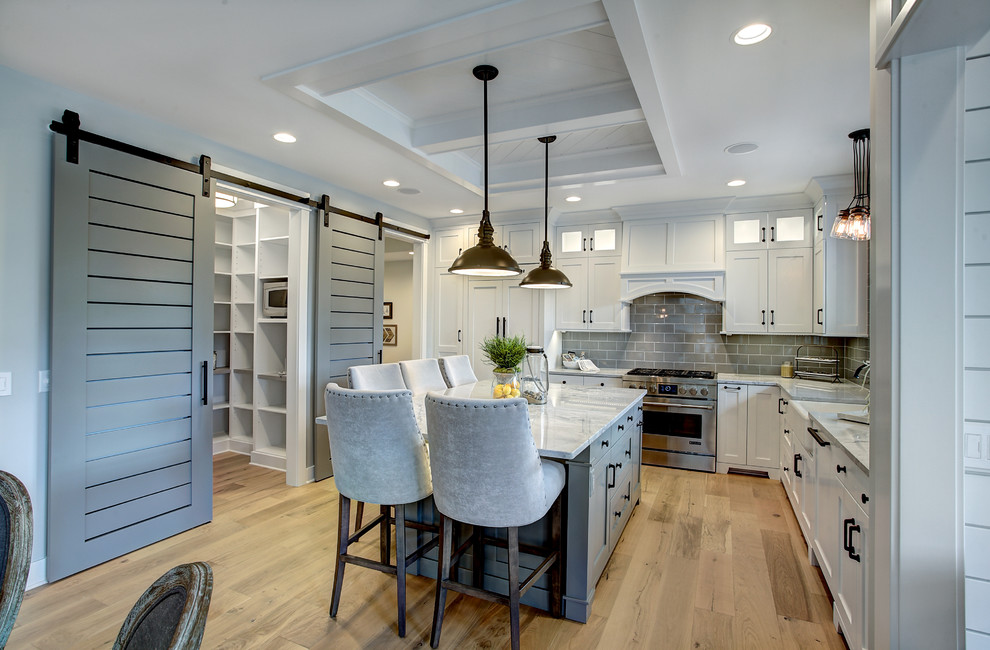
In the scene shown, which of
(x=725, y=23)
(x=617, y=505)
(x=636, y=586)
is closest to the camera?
(x=725, y=23)

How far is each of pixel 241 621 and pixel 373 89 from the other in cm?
281

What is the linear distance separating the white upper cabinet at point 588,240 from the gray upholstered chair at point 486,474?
3447 millimetres

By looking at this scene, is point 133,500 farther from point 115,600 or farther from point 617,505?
point 617,505

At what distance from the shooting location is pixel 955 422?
1264mm

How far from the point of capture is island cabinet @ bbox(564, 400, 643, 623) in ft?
6.98

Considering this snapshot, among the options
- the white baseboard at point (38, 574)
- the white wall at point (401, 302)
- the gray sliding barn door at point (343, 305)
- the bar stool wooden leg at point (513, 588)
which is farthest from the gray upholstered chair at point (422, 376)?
the white wall at point (401, 302)

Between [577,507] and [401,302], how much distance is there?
239 inches

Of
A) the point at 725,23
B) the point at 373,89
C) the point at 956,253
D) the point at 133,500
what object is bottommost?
the point at 133,500

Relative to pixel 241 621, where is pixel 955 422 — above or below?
above

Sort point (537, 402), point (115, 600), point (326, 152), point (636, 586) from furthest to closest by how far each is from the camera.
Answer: point (326, 152) → point (537, 402) → point (636, 586) → point (115, 600)

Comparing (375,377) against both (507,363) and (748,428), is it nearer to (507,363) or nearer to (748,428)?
(507,363)

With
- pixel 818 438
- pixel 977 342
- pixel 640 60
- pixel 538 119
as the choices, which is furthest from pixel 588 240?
pixel 977 342

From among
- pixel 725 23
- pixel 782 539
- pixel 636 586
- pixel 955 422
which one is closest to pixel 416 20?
pixel 725 23

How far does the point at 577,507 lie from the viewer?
7.01 ft
